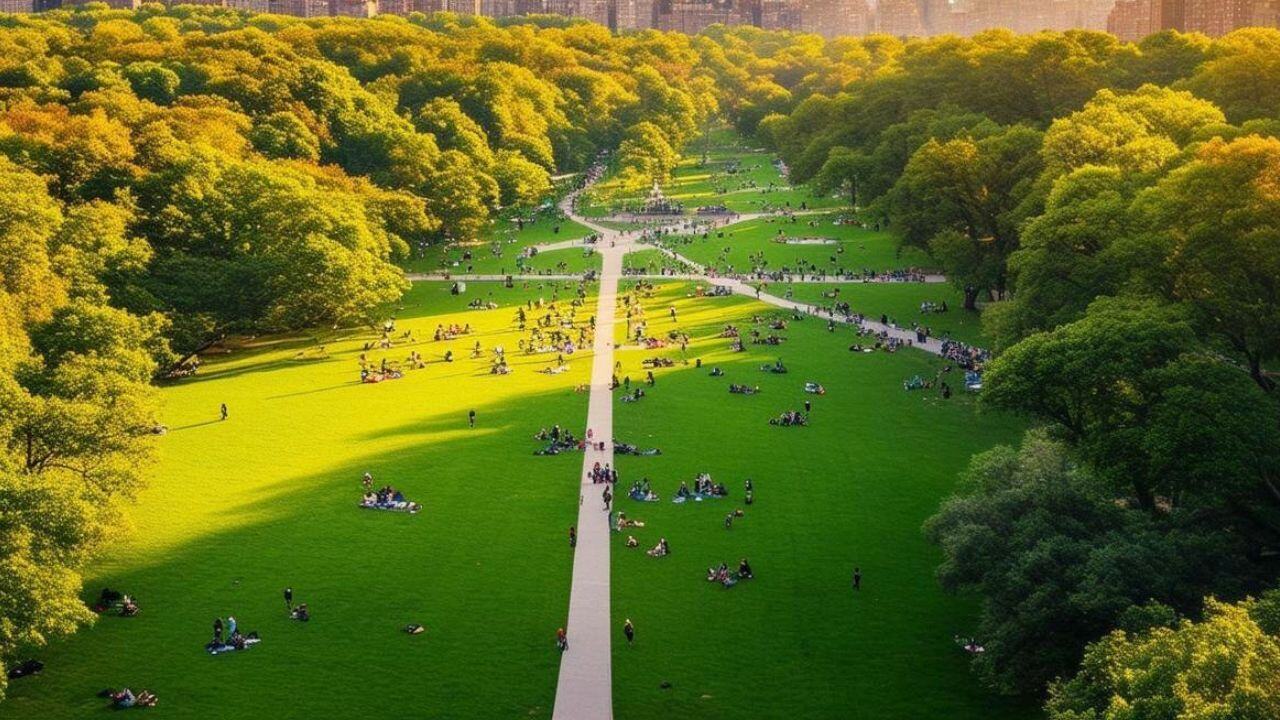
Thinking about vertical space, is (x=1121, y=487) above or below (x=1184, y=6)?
below

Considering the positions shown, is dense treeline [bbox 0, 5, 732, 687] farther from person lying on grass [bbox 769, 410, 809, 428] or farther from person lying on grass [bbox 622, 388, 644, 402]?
person lying on grass [bbox 769, 410, 809, 428]

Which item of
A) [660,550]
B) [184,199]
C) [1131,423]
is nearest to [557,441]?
[660,550]

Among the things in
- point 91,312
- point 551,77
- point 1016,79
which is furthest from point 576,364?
point 551,77

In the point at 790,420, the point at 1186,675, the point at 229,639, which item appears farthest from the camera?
the point at 790,420

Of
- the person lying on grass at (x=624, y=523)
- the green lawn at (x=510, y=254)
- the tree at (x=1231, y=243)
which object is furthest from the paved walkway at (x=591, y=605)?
the green lawn at (x=510, y=254)

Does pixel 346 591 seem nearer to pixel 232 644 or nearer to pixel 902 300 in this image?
pixel 232 644

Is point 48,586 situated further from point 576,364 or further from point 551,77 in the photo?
point 551,77

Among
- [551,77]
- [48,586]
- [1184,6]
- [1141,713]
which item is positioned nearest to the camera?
[1141,713]
